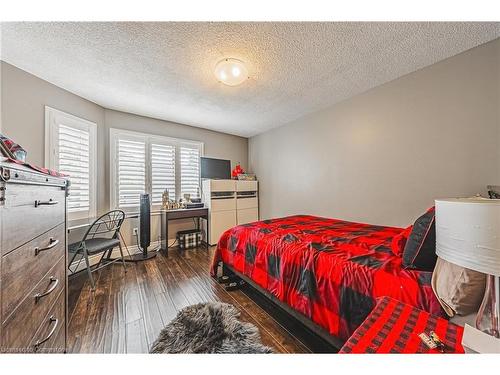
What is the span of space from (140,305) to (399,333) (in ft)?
6.74

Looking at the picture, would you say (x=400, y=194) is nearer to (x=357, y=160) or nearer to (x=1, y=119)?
(x=357, y=160)

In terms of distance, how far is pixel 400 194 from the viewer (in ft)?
7.61

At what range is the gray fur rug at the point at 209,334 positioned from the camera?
4.20 feet

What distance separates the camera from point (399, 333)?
66cm

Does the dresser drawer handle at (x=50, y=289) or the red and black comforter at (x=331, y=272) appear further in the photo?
the red and black comforter at (x=331, y=272)

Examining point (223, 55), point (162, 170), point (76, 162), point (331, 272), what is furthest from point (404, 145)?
point (76, 162)

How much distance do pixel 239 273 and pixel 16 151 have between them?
190 cm

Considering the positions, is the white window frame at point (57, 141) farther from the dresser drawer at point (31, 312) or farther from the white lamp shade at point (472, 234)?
the white lamp shade at point (472, 234)

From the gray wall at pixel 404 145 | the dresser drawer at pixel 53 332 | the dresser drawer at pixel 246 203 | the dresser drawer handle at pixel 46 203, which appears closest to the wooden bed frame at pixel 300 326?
the dresser drawer at pixel 53 332

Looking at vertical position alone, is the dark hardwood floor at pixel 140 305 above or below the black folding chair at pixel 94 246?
below

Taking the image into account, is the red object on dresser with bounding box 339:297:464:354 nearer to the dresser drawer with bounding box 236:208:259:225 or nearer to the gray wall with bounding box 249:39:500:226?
the gray wall with bounding box 249:39:500:226

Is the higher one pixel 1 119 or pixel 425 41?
pixel 425 41
